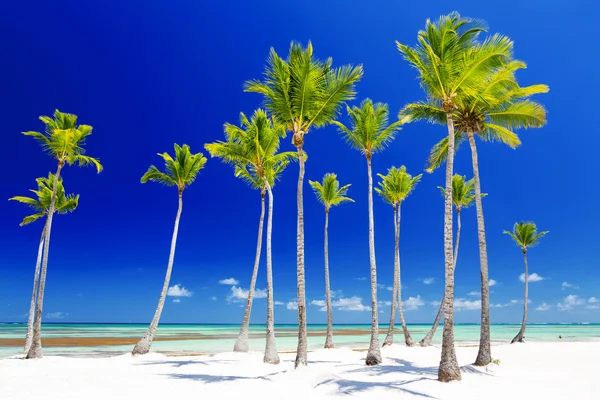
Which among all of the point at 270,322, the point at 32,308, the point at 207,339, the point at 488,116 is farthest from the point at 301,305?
the point at 207,339

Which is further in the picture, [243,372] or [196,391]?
[243,372]

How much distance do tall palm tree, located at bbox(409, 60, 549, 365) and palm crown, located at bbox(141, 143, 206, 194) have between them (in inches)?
515

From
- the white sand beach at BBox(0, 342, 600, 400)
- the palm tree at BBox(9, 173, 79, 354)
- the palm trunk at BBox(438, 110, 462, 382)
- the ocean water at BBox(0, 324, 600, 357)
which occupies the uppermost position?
the palm tree at BBox(9, 173, 79, 354)

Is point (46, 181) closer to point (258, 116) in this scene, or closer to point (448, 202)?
point (258, 116)

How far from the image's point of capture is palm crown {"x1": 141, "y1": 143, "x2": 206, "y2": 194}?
22.8m

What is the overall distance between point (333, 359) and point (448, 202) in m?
11.0

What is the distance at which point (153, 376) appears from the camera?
1339cm

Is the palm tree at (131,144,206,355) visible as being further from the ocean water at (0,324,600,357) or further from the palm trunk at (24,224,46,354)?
the ocean water at (0,324,600,357)

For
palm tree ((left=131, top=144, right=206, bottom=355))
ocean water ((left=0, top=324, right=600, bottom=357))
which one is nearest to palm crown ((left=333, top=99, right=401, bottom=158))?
palm tree ((left=131, top=144, right=206, bottom=355))

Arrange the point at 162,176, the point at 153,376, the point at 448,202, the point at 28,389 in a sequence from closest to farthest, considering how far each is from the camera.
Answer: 1. the point at 28,389
2. the point at 448,202
3. the point at 153,376
4. the point at 162,176

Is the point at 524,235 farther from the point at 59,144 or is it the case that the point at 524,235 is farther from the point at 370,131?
the point at 59,144

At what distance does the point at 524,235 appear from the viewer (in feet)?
116

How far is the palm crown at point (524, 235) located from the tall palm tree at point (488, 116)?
22.5 metres

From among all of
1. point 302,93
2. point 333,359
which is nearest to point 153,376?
point 333,359
